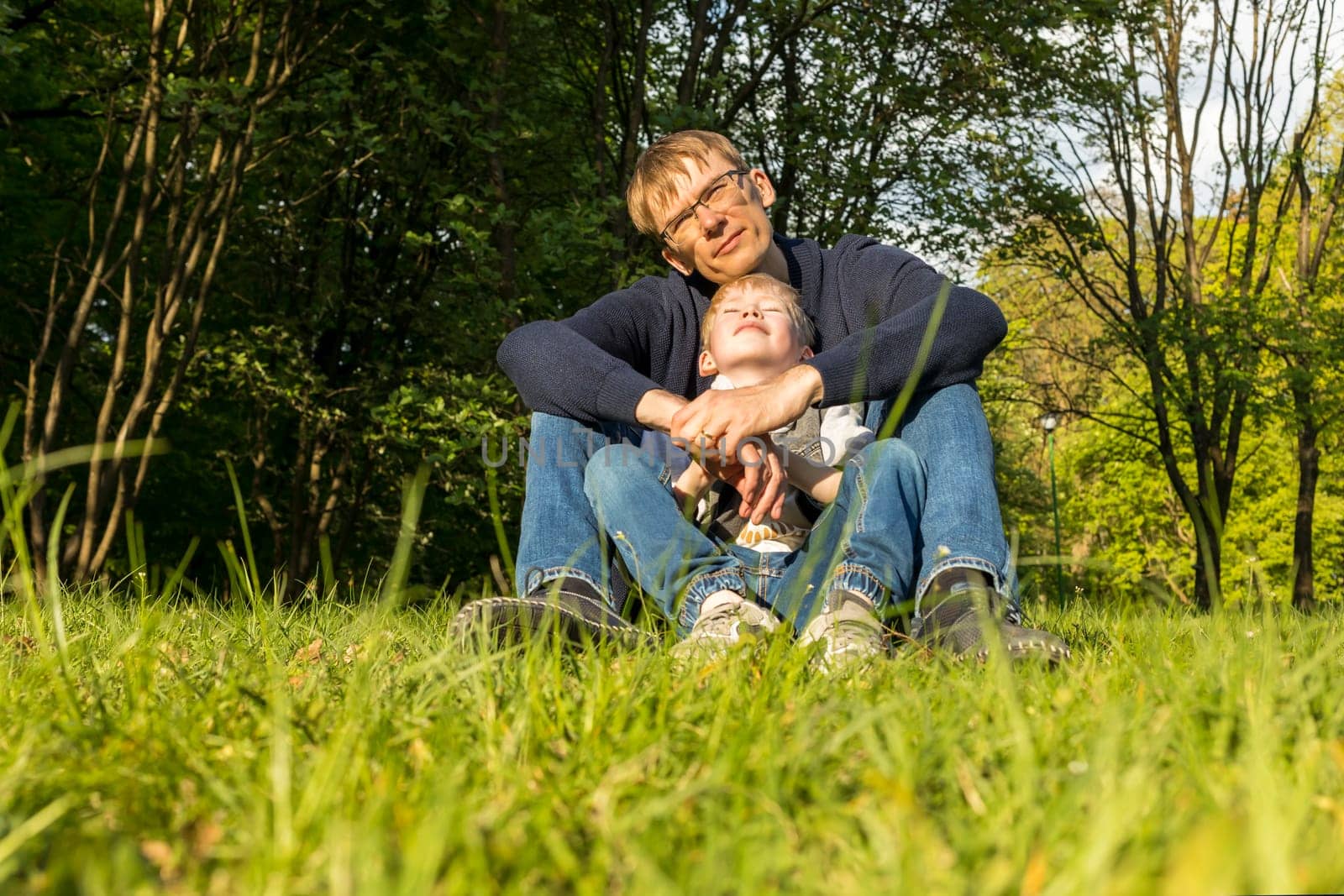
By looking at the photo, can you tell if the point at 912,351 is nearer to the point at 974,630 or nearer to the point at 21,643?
the point at 974,630

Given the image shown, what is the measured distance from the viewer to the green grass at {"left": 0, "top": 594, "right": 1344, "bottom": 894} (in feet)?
3.21

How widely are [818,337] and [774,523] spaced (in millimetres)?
806

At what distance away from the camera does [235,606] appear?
2932 mm

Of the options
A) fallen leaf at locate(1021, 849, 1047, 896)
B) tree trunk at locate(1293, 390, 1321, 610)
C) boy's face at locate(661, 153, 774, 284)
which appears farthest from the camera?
tree trunk at locate(1293, 390, 1321, 610)

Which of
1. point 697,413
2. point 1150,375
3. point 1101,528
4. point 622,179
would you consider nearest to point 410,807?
point 697,413

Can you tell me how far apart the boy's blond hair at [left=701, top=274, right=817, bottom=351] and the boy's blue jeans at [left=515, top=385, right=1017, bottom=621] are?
0.33m

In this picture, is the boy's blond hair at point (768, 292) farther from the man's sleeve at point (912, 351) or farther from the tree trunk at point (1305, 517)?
the tree trunk at point (1305, 517)

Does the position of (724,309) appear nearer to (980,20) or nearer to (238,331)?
(980,20)

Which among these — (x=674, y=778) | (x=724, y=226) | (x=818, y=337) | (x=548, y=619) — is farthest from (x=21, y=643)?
(x=818, y=337)

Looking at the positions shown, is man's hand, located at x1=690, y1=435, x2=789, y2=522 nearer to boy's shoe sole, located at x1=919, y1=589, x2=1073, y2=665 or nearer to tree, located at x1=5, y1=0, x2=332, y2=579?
boy's shoe sole, located at x1=919, y1=589, x2=1073, y2=665

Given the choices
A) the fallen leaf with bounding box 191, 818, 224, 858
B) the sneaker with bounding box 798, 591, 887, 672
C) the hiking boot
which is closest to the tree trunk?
the sneaker with bounding box 798, 591, 887, 672

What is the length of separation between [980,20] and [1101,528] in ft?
56.1

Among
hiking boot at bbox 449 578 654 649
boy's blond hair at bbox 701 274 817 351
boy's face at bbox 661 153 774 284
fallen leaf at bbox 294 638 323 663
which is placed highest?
boy's face at bbox 661 153 774 284

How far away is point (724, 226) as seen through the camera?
3.58 meters
